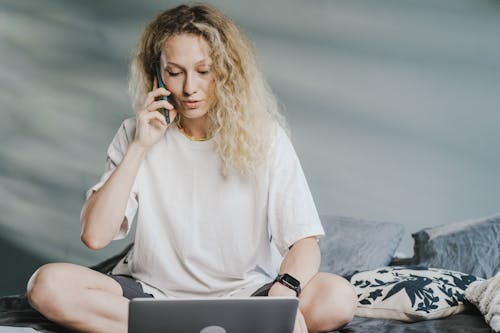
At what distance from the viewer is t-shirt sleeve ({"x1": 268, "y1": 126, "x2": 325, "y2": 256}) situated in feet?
6.66

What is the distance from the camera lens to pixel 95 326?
1836 millimetres

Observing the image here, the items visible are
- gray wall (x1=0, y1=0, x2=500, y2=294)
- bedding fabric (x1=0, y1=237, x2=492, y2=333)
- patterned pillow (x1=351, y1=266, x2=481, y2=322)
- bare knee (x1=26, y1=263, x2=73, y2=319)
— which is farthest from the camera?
gray wall (x1=0, y1=0, x2=500, y2=294)

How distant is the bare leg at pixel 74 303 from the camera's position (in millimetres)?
1825

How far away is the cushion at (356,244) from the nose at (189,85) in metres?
1.11

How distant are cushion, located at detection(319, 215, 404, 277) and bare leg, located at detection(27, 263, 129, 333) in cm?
119

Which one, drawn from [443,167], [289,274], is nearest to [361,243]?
[443,167]

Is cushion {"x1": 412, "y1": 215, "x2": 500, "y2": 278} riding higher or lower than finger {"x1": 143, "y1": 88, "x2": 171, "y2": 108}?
lower

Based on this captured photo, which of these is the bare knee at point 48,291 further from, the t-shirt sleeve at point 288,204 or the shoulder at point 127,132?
the t-shirt sleeve at point 288,204

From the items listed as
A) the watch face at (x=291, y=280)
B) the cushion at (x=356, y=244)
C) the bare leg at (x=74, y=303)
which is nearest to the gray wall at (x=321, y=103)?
the cushion at (x=356, y=244)

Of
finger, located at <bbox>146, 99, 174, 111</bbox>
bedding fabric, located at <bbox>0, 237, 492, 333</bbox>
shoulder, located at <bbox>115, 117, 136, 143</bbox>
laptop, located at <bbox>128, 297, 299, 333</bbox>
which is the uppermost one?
finger, located at <bbox>146, 99, 174, 111</bbox>

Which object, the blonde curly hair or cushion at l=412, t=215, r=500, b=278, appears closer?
the blonde curly hair

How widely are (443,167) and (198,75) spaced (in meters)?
1.66

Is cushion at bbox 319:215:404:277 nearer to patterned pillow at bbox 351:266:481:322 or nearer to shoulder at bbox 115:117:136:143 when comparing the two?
patterned pillow at bbox 351:266:481:322

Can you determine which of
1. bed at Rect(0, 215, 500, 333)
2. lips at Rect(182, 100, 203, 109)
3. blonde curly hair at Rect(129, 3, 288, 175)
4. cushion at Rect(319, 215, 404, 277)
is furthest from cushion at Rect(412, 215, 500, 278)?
lips at Rect(182, 100, 203, 109)
